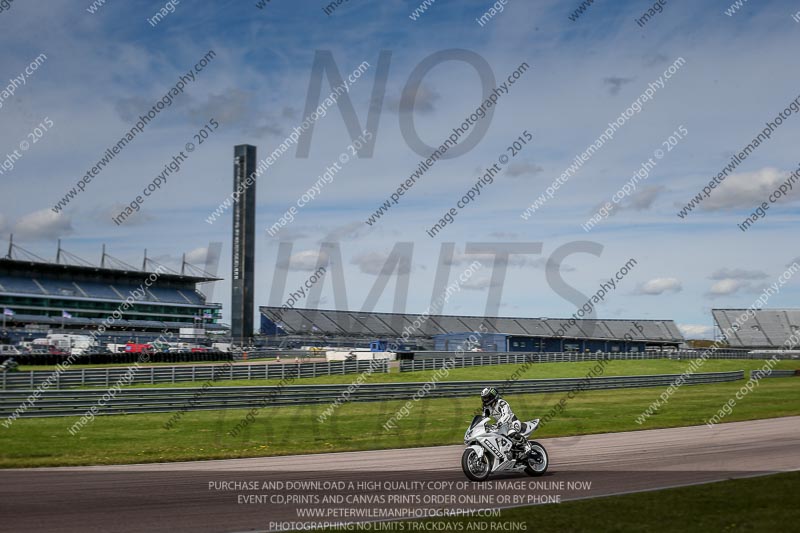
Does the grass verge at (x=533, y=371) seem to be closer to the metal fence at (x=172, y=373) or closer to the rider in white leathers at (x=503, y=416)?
the metal fence at (x=172, y=373)

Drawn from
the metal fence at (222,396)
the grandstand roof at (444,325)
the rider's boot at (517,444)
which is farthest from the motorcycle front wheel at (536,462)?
the grandstand roof at (444,325)

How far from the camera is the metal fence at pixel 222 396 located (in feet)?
88.8

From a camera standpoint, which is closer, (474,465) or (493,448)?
(474,465)

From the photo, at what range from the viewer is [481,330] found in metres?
110

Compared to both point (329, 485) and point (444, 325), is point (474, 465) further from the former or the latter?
point (444, 325)

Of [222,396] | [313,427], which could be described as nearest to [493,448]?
[313,427]

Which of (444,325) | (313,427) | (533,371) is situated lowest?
(313,427)

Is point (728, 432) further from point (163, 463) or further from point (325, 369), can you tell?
point (325, 369)

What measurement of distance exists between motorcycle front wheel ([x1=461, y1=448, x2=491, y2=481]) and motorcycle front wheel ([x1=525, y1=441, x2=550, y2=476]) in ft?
3.10

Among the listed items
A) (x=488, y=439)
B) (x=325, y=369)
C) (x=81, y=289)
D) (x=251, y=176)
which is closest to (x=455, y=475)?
(x=488, y=439)

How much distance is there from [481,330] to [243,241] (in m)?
38.3

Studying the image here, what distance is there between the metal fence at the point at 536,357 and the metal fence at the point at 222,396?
13203 mm

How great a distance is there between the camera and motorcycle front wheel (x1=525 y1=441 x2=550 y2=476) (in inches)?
559

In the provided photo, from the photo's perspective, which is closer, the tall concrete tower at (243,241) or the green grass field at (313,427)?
the green grass field at (313,427)
